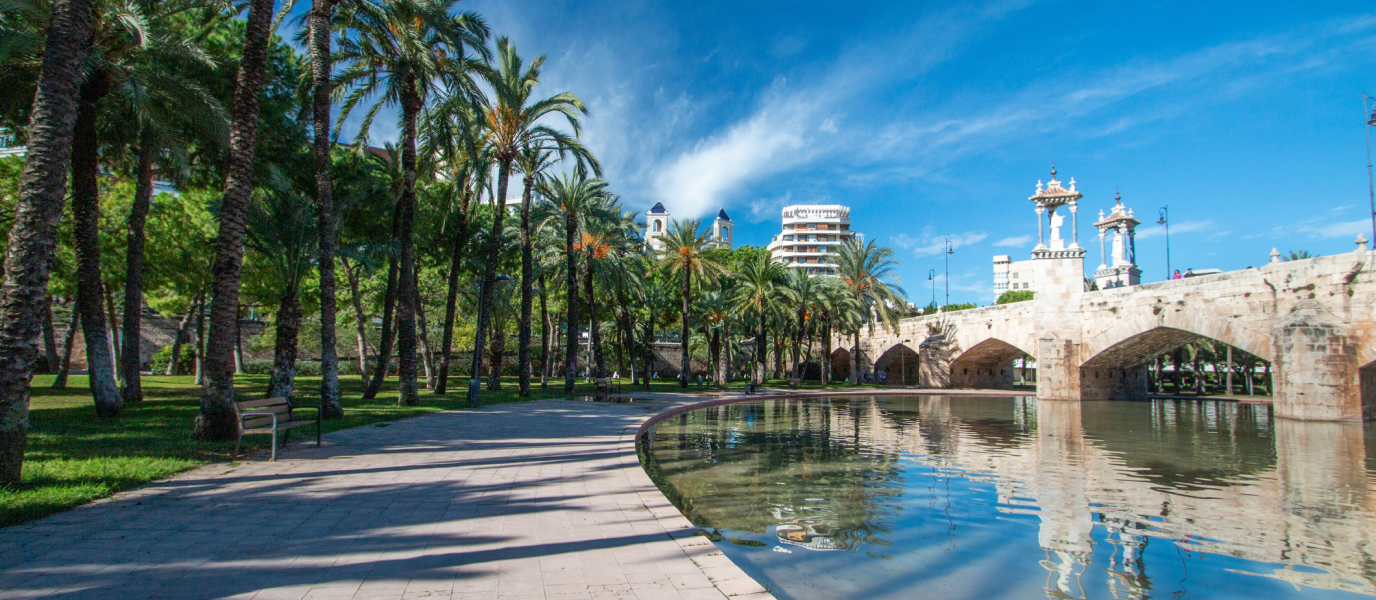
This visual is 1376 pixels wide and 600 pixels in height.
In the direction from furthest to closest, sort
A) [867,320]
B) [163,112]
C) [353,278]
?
[867,320] → [353,278] → [163,112]

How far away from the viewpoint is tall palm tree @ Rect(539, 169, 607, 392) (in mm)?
24641

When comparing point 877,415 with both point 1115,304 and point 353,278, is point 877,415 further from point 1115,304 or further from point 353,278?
point 353,278

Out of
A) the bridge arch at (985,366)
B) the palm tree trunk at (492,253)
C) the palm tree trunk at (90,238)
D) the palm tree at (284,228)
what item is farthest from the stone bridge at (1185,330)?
the palm tree trunk at (90,238)

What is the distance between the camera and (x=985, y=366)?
150ft

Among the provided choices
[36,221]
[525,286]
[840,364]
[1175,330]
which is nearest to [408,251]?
[525,286]

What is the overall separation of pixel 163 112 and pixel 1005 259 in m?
165

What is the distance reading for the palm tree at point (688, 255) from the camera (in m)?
33.0

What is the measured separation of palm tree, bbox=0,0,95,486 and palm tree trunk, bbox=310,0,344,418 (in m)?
6.63

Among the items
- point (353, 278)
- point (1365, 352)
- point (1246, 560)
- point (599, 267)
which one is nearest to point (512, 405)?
point (599, 267)

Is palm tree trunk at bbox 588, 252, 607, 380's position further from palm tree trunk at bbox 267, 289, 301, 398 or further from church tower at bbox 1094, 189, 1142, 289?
church tower at bbox 1094, 189, 1142, 289

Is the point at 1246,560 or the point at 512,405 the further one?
the point at 512,405

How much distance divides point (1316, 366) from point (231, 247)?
27.4 meters

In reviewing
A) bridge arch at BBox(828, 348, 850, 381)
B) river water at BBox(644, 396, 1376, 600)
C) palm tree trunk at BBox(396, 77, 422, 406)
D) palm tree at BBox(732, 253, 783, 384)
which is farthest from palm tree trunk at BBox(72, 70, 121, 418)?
bridge arch at BBox(828, 348, 850, 381)

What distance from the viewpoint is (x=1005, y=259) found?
154 m
